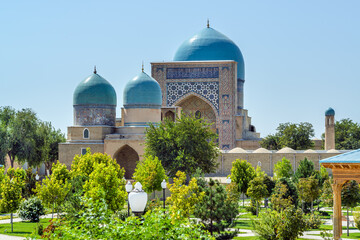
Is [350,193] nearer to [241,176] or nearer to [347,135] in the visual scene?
[241,176]

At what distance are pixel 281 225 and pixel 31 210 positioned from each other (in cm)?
1284

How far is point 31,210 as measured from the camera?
26297 mm

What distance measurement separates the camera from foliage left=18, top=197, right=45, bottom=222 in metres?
26.1

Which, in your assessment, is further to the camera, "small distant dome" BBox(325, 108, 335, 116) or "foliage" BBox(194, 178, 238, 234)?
"small distant dome" BBox(325, 108, 335, 116)

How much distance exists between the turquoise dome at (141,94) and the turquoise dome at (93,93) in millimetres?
1186

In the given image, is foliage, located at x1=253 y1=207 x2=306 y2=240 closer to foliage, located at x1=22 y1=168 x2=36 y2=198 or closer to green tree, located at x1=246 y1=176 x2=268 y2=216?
green tree, located at x1=246 y1=176 x2=268 y2=216

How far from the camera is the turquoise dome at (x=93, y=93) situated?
41.6m

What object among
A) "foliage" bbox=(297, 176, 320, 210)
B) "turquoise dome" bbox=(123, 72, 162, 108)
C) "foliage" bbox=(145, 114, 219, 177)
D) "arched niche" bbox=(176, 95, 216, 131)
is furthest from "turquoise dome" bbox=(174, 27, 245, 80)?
"foliage" bbox=(297, 176, 320, 210)

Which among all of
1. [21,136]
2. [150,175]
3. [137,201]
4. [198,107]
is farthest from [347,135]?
[137,201]

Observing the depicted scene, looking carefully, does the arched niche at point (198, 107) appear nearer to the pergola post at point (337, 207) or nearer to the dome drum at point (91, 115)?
the dome drum at point (91, 115)

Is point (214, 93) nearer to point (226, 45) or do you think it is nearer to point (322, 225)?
point (226, 45)

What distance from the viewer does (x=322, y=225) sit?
23609mm

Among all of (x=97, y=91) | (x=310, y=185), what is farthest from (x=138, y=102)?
(x=310, y=185)

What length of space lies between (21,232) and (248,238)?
7846mm
